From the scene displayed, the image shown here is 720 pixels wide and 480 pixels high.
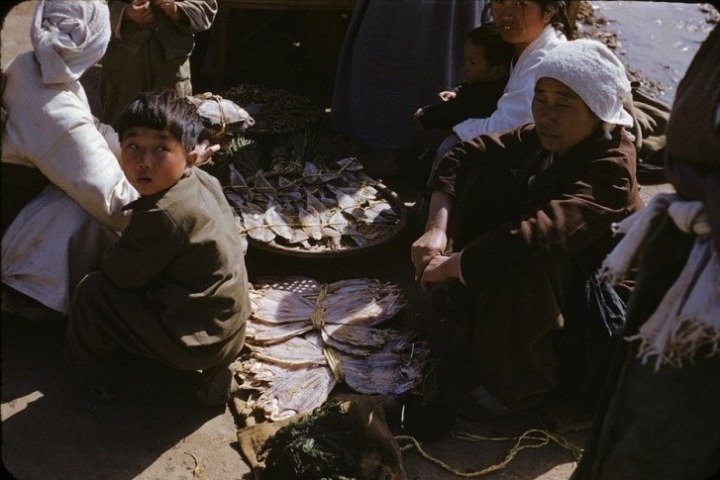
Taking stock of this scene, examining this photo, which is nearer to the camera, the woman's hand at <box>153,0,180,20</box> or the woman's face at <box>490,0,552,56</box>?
the woman's face at <box>490,0,552,56</box>

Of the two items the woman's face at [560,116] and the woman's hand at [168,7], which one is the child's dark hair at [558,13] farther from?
the woman's hand at [168,7]

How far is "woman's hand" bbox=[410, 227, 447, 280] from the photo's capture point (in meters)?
3.21

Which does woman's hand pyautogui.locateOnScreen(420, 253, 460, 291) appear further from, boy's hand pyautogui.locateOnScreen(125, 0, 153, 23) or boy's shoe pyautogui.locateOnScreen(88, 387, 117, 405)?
boy's hand pyautogui.locateOnScreen(125, 0, 153, 23)

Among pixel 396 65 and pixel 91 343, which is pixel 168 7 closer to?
pixel 396 65

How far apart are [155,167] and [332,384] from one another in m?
1.26

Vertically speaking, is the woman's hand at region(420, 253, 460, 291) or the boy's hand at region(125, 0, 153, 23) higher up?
the boy's hand at region(125, 0, 153, 23)

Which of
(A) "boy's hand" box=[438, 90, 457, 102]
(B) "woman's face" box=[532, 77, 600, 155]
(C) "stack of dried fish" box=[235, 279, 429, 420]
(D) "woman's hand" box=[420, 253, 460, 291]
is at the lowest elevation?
(C) "stack of dried fish" box=[235, 279, 429, 420]

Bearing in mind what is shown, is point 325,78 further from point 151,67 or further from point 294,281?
point 294,281

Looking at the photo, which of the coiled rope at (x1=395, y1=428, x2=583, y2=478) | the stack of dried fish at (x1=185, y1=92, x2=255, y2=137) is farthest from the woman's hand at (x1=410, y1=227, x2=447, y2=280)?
the stack of dried fish at (x1=185, y1=92, x2=255, y2=137)

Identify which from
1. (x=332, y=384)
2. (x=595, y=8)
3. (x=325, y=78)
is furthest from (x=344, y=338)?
(x=595, y=8)

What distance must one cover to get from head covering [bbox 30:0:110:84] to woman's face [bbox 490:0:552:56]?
2.15 meters

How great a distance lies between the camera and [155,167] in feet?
9.32

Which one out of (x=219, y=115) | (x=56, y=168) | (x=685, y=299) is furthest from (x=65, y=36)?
(x=685, y=299)

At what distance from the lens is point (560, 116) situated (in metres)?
3.00
